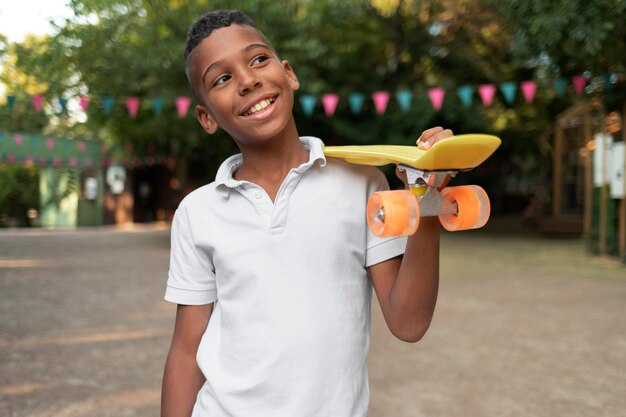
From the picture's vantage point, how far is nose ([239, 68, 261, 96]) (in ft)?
4.15

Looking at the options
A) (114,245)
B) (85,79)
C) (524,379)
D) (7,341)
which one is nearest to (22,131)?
(114,245)

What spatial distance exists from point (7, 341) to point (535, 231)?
50.8 feet

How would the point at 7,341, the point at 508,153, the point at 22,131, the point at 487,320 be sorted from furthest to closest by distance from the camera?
1. the point at 22,131
2. the point at 508,153
3. the point at 487,320
4. the point at 7,341

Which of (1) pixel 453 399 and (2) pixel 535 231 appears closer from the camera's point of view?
(1) pixel 453 399

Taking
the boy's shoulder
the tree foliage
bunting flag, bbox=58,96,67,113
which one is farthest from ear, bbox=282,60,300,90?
bunting flag, bbox=58,96,67,113

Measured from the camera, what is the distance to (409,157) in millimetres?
947

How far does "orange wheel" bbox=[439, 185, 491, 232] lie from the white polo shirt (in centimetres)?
33

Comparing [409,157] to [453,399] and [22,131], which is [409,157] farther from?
[22,131]

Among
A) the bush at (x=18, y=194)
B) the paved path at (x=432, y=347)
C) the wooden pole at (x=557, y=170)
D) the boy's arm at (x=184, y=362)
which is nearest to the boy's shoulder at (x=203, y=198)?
the boy's arm at (x=184, y=362)

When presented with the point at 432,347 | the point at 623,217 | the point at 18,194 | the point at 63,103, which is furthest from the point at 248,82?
the point at 18,194

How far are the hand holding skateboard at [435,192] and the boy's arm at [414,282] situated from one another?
5 cm

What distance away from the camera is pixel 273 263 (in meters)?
1.25

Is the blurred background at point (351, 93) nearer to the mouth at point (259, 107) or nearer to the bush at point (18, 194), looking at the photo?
the bush at point (18, 194)

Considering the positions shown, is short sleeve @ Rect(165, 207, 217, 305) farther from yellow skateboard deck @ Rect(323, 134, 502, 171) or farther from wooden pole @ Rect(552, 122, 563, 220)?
wooden pole @ Rect(552, 122, 563, 220)
